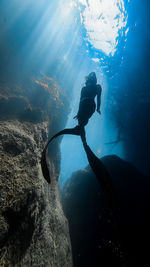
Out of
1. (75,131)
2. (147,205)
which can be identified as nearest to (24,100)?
(75,131)

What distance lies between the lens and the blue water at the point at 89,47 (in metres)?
8.84

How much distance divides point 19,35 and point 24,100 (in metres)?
5.91

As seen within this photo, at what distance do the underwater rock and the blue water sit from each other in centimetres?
940

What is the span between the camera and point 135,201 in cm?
815

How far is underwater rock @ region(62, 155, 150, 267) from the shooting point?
5857 mm

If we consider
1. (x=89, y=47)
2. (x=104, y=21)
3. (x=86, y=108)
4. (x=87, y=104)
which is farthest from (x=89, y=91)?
(x=89, y=47)

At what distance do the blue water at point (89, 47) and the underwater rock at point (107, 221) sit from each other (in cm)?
940

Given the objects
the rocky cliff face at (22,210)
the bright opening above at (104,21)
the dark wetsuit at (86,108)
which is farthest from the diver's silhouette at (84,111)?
the bright opening above at (104,21)

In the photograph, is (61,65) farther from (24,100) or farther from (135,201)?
(135,201)

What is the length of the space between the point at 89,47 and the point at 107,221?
658 inches

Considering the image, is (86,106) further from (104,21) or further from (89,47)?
(89,47)

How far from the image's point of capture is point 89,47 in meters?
13.8

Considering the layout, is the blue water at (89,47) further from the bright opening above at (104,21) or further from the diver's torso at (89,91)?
the diver's torso at (89,91)

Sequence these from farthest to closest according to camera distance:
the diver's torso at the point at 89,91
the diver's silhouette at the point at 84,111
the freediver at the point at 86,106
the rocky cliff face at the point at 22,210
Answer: the diver's torso at the point at 89,91 → the freediver at the point at 86,106 → the diver's silhouette at the point at 84,111 → the rocky cliff face at the point at 22,210
